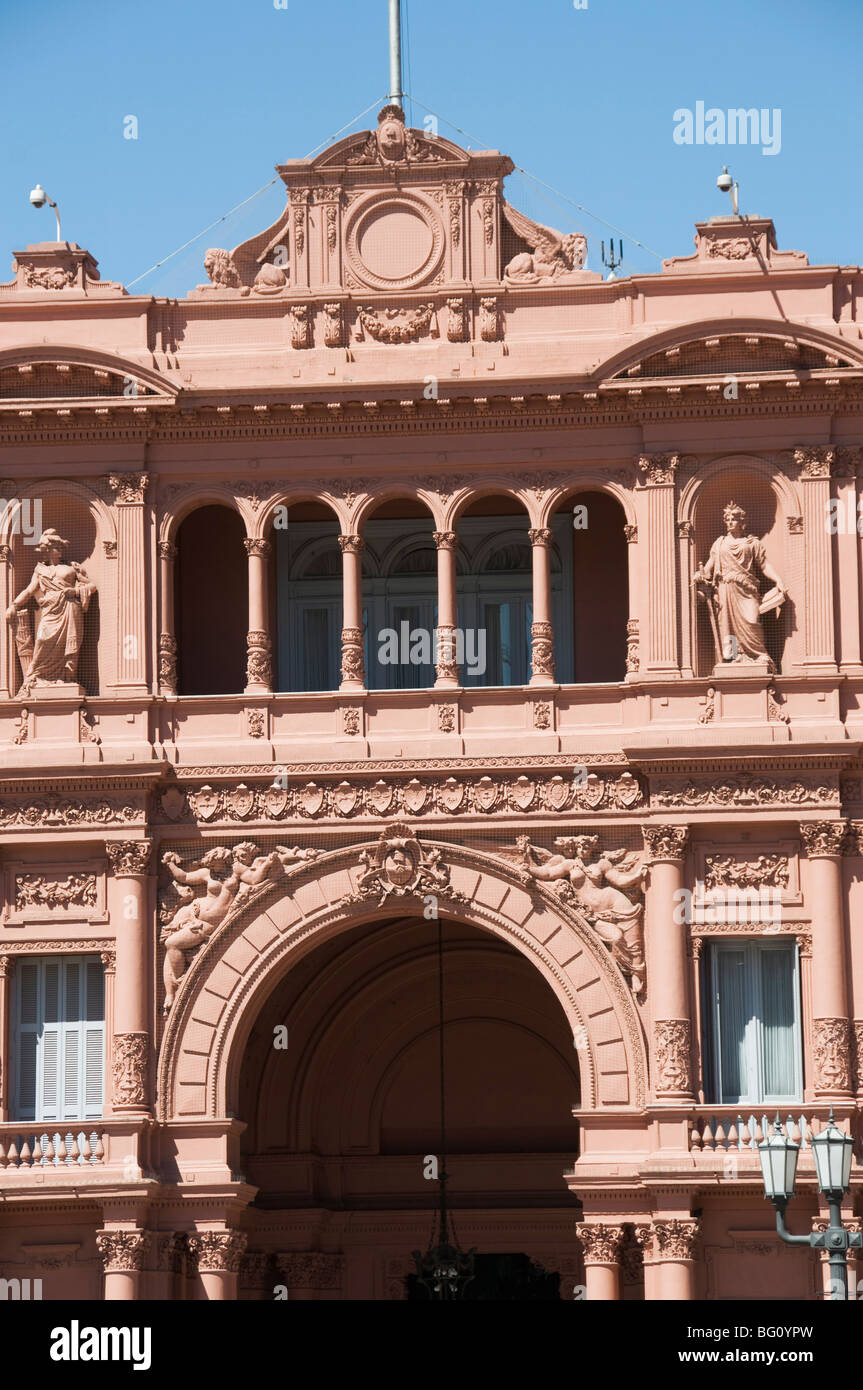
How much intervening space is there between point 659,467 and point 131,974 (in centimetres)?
1045

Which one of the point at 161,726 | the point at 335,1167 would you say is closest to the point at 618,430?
the point at 161,726

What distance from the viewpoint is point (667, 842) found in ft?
132

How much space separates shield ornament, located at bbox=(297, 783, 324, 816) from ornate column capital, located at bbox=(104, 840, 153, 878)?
2237 millimetres

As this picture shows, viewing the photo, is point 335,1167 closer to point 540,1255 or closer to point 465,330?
point 540,1255

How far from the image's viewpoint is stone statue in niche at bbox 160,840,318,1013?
134 feet

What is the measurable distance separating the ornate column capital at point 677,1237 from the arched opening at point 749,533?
25.6 feet

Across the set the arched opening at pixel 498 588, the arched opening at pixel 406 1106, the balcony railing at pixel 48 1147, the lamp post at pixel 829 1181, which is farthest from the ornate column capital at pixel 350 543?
the lamp post at pixel 829 1181

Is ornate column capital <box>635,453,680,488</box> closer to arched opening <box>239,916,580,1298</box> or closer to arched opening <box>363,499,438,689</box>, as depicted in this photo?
arched opening <box>363,499,438,689</box>

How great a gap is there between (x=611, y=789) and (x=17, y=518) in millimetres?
9650

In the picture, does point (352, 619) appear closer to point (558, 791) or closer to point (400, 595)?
point (400, 595)

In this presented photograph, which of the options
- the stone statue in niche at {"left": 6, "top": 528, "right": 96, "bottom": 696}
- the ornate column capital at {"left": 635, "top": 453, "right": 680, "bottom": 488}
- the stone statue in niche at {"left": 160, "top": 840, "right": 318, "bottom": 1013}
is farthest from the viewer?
the stone statue in niche at {"left": 6, "top": 528, "right": 96, "bottom": 696}

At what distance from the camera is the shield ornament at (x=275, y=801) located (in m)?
41.2

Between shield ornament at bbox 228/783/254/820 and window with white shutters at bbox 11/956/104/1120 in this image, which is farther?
shield ornament at bbox 228/783/254/820

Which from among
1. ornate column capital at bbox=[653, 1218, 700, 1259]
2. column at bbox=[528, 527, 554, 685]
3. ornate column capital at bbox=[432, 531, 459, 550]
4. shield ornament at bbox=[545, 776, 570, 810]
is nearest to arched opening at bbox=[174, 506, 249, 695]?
ornate column capital at bbox=[432, 531, 459, 550]
